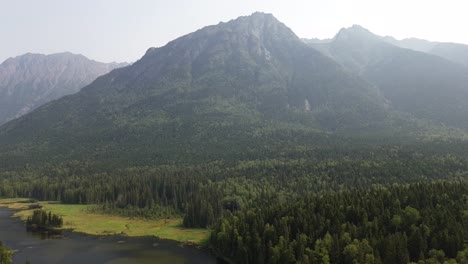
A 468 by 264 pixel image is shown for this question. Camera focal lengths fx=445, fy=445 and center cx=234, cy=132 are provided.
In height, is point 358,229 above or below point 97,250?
above

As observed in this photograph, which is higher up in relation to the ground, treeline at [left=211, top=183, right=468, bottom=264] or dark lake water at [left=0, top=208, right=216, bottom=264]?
treeline at [left=211, top=183, right=468, bottom=264]

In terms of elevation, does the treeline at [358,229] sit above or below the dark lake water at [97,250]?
above

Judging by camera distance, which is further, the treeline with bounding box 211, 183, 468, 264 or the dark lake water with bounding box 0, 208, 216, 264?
the dark lake water with bounding box 0, 208, 216, 264

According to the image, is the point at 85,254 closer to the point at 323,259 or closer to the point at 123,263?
the point at 123,263

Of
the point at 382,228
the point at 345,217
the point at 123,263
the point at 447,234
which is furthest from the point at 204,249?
the point at 447,234

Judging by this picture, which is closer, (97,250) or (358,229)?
(358,229)

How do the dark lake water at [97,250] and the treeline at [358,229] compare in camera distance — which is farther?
the dark lake water at [97,250]
